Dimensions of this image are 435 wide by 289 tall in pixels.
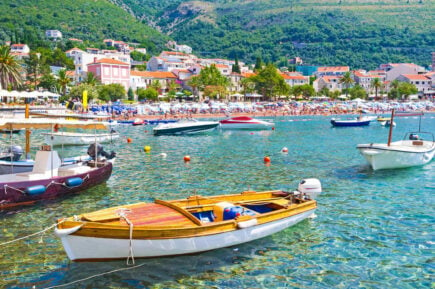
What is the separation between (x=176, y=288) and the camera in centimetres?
1009

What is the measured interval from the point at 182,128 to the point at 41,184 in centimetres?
3271

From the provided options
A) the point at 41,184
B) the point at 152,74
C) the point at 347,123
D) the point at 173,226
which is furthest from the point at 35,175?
the point at 152,74

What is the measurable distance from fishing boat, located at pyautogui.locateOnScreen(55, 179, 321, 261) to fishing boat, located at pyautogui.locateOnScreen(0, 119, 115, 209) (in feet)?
19.0

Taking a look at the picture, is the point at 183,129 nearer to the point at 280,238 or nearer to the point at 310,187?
the point at 310,187

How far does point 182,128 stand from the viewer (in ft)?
161

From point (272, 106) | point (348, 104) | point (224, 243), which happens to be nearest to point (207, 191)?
point (224, 243)

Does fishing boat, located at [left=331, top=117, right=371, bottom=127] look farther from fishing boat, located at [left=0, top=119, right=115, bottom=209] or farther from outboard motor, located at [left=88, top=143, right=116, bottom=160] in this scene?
fishing boat, located at [left=0, top=119, right=115, bottom=209]

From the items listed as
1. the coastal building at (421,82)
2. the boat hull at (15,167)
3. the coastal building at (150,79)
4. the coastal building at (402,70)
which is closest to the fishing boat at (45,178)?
the boat hull at (15,167)

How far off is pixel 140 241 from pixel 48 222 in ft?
18.4

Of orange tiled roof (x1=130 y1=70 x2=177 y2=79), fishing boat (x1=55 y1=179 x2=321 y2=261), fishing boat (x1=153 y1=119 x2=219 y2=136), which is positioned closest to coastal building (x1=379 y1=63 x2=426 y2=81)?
orange tiled roof (x1=130 y1=70 x2=177 y2=79)

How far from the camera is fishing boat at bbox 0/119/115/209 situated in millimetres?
16000

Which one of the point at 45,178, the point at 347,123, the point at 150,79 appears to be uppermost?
the point at 150,79

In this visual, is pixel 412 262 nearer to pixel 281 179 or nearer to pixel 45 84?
pixel 281 179

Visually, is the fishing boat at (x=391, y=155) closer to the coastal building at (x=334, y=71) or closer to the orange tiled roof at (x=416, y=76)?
the orange tiled roof at (x=416, y=76)
